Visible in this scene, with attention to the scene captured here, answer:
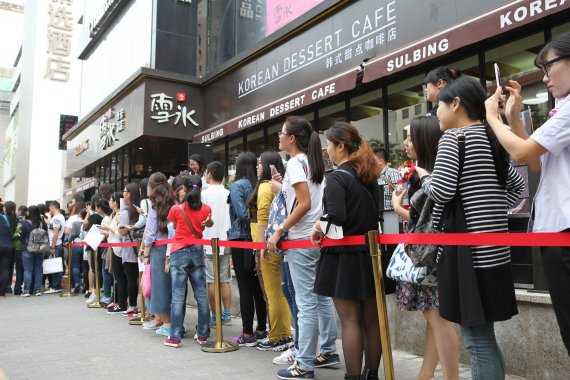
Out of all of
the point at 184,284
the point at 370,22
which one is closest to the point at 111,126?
the point at 370,22

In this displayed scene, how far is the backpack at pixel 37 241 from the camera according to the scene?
986 cm

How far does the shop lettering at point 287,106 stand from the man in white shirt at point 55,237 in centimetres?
544

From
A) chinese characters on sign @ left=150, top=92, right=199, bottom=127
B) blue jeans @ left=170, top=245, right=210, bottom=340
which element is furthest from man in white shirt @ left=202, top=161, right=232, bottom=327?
chinese characters on sign @ left=150, top=92, right=199, bottom=127

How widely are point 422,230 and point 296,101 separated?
5.08 meters

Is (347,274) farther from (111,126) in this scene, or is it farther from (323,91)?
(111,126)

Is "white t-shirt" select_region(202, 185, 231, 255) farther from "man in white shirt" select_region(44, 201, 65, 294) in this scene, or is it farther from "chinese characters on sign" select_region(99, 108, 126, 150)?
"chinese characters on sign" select_region(99, 108, 126, 150)

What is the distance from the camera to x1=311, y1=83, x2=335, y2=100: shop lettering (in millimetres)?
6985

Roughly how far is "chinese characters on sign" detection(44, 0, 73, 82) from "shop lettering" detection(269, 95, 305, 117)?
34.5 metres

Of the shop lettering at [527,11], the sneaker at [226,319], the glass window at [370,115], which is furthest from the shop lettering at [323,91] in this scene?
the sneaker at [226,319]

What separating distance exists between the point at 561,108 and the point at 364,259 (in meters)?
1.67

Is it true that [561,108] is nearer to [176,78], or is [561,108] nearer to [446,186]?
[446,186]

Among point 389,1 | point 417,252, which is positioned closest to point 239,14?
point 389,1

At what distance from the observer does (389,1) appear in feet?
23.4

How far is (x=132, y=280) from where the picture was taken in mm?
6777
